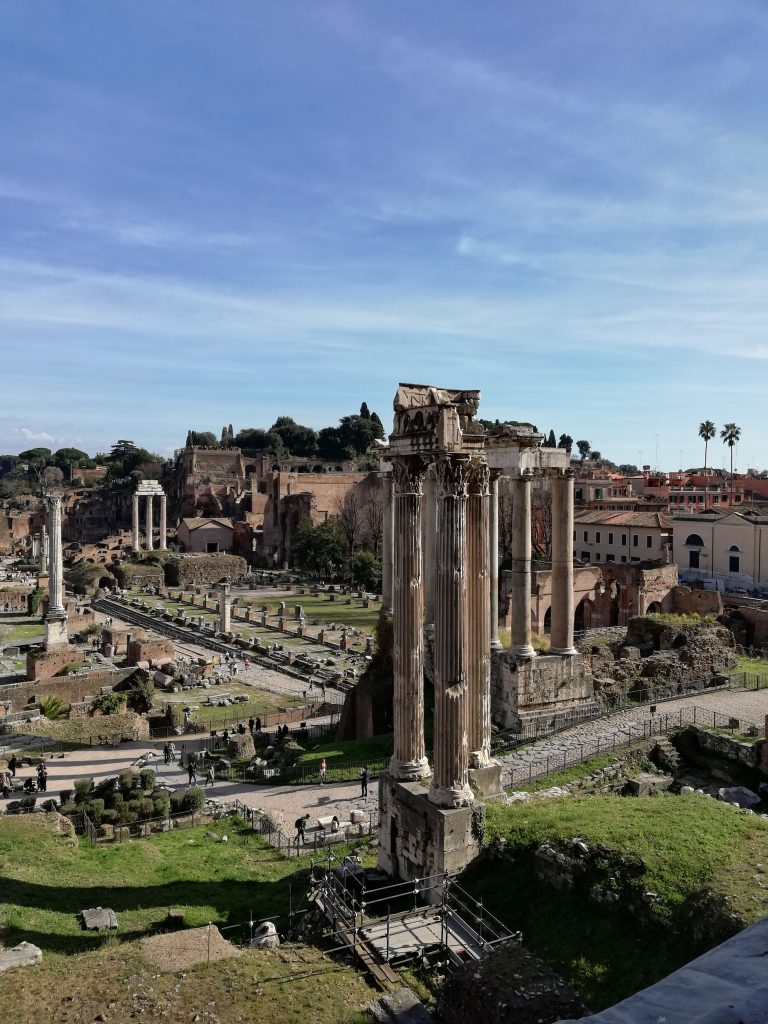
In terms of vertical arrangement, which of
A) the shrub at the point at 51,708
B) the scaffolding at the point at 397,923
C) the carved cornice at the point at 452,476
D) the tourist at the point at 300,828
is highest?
the carved cornice at the point at 452,476

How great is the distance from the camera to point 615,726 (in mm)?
15352

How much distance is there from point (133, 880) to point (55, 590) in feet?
87.5

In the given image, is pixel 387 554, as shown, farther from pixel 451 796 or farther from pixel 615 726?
pixel 451 796

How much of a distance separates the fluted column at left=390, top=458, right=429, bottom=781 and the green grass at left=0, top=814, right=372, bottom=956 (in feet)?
9.12

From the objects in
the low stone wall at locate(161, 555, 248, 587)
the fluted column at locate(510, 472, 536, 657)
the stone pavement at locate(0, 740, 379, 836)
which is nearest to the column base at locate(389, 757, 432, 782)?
the stone pavement at locate(0, 740, 379, 836)

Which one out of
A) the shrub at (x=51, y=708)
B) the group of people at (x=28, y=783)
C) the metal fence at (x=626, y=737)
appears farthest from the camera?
the shrub at (x=51, y=708)

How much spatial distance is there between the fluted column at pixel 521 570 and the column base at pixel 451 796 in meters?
6.74

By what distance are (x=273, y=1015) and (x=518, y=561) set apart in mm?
11085

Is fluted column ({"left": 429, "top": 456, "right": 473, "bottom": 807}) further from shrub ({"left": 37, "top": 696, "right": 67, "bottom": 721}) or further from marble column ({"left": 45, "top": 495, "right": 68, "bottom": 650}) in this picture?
marble column ({"left": 45, "top": 495, "right": 68, "bottom": 650})

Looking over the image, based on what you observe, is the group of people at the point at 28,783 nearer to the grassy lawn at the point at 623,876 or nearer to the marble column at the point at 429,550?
the marble column at the point at 429,550

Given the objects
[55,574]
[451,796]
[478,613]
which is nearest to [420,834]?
[451,796]

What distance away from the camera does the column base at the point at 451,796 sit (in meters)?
9.30

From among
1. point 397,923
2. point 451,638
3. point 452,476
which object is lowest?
point 397,923

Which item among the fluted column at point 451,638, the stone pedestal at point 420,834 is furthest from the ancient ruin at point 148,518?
the fluted column at point 451,638
